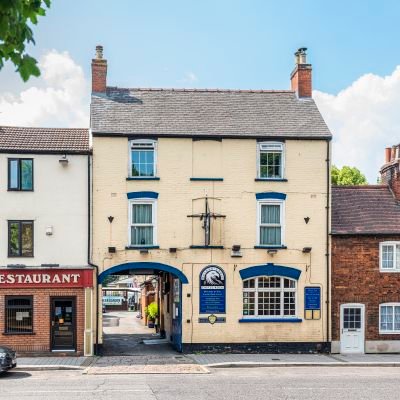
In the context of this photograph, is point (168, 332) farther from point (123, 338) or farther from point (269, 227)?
point (269, 227)

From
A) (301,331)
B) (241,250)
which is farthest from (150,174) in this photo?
(301,331)

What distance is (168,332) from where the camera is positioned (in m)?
35.6

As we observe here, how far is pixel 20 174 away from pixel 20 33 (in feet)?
77.2

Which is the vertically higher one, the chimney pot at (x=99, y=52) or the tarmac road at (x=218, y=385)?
the chimney pot at (x=99, y=52)

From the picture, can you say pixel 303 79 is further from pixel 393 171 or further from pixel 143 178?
pixel 143 178

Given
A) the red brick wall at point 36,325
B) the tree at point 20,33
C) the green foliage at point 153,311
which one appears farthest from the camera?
the green foliage at point 153,311

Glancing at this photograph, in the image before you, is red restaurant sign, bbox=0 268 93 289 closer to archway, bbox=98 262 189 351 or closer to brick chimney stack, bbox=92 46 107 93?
archway, bbox=98 262 189 351

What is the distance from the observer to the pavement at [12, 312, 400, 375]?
83.4ft

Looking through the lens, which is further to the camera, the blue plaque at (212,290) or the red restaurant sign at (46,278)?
the blue plaque at (212,290)

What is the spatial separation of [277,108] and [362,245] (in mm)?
6935

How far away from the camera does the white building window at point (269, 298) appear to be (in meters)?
30.1

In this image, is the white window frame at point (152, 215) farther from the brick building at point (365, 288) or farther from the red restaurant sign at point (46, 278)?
the brick building at point (365, 288)

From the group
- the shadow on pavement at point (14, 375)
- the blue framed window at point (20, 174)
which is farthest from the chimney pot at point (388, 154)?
the shadow on pavement at point (14, 375)

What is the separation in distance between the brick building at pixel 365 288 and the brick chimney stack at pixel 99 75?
11637 millimetres
